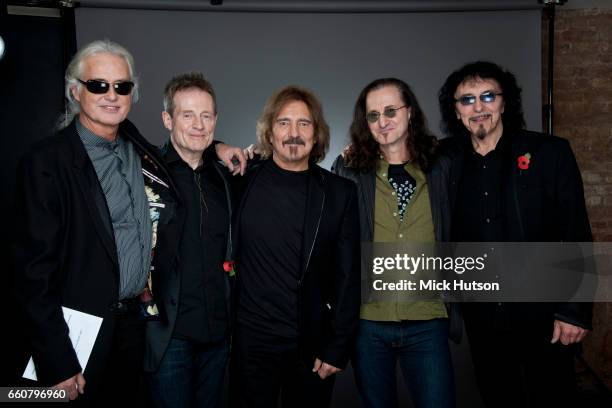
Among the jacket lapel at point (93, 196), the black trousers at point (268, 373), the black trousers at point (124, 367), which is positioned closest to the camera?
the jacket lapel at point (93, 196)

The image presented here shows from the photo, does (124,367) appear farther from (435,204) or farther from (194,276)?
(435,204)

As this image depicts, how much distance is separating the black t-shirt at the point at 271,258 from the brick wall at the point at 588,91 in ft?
10.4

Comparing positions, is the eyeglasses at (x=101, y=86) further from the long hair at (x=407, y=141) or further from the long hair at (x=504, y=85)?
the long hair at (x=504, y=85)

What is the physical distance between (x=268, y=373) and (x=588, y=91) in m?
3.78

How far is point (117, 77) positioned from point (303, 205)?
0.92 metres

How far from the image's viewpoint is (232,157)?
2604 mm

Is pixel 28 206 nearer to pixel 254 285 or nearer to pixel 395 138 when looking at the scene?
pixel 254 285

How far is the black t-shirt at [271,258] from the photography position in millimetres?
2348

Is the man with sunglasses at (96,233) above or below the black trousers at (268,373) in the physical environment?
above

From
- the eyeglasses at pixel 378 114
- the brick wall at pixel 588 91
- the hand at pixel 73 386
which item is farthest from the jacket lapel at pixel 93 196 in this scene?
the brick wall at pixel 588 91

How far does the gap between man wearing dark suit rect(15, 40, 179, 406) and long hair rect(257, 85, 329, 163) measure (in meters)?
0.51

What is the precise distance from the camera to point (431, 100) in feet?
13.9

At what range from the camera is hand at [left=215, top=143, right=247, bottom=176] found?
259 cm

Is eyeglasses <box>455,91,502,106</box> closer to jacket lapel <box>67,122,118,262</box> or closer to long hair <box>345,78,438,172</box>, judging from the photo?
long hair <box>345,78,438,172</box>
